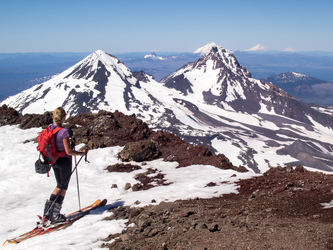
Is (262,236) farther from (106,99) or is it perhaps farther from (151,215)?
(106,99)

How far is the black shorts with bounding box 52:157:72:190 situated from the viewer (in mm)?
7738

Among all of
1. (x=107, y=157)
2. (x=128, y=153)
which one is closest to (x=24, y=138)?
(x=107, y=157)

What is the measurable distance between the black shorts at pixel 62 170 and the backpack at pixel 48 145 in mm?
306

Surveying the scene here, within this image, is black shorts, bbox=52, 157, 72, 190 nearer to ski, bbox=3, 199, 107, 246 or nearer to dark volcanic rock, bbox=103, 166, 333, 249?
ski, bbox=3, 199, 107, 246

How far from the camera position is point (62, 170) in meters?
7.85

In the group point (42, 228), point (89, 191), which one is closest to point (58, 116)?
point (42, 228)

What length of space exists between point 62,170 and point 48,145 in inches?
41.5

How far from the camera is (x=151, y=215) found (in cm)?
783

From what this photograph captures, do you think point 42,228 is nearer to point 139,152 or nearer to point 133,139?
point 139,152

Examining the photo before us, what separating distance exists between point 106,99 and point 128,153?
174201mm

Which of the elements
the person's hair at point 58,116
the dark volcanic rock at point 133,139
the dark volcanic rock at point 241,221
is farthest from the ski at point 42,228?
the dark volcanic rock at point 133,139

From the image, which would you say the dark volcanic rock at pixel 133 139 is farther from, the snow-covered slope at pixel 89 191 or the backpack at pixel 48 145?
the backpack at pixel 48 145

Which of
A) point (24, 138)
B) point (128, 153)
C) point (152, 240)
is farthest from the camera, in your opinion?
point (24, 138)

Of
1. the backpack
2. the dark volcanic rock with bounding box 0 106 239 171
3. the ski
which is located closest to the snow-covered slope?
the ski
